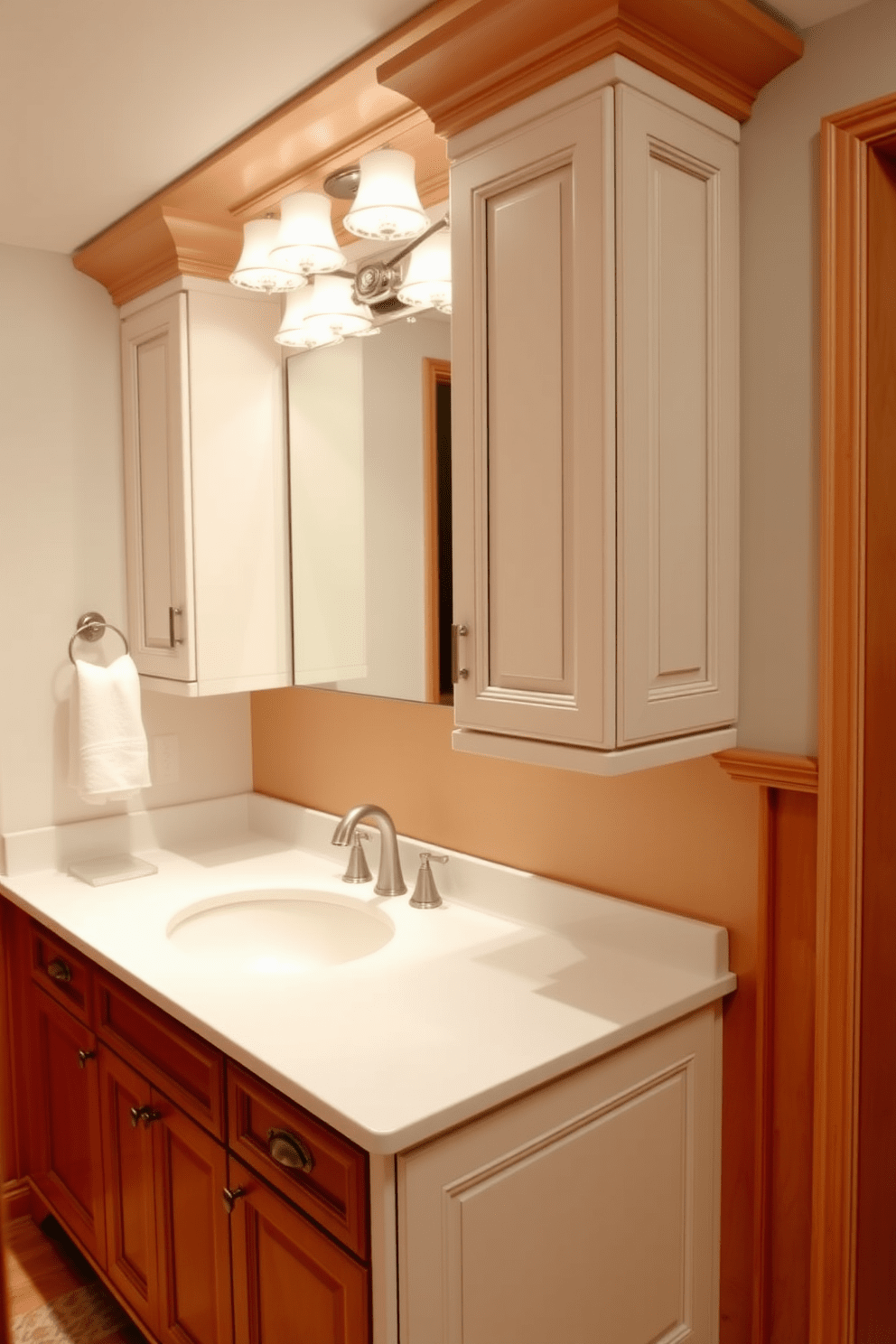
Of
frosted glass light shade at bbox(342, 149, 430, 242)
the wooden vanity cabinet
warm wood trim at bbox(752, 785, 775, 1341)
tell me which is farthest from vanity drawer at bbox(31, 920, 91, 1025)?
frosted glass light shade at bbox(342, 149, 430, 242)

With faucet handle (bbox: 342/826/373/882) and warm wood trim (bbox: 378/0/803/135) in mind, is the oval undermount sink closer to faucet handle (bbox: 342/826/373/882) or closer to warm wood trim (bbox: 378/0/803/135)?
faucet handle (bbox: 342/826/373/882)

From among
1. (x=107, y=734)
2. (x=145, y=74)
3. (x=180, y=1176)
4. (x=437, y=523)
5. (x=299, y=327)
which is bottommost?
(x=180, y=1176)

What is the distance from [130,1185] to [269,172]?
1.81 meters

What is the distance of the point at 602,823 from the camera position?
5.60ft

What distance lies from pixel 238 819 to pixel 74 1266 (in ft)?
3.29

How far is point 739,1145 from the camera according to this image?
5.02 feet

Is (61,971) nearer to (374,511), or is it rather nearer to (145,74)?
(374,511)

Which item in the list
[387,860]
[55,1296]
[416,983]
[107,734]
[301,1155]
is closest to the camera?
[301,1155]

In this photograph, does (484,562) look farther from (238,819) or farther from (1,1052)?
(1,1052)

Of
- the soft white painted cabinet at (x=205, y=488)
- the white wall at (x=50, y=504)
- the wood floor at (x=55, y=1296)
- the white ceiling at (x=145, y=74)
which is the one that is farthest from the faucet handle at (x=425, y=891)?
the white ceiling at (x=145, y=74)

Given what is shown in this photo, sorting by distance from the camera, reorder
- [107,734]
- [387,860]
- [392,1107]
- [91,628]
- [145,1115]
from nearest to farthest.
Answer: [392,1107], [145,1115], [387,860], [107,734], [91,628]

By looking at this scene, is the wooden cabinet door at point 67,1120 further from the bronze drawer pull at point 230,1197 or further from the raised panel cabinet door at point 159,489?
the raised panel cabinet door at point 159,489

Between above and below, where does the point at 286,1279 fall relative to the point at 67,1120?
above

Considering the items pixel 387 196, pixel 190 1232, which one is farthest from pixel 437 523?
pixel 190 1232
